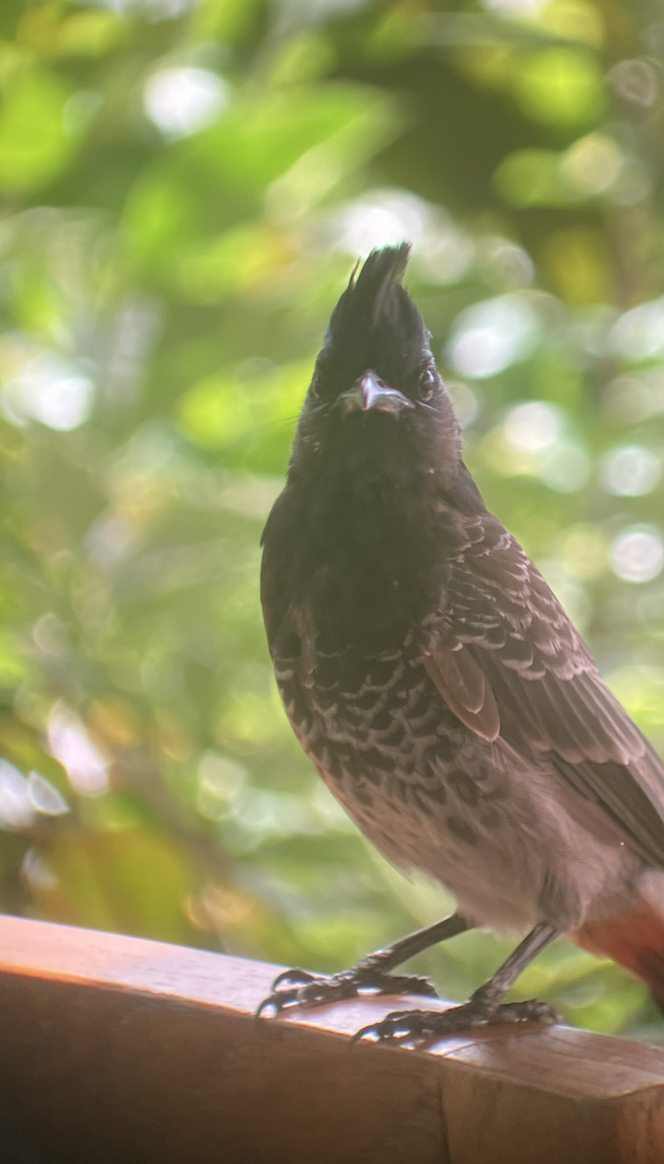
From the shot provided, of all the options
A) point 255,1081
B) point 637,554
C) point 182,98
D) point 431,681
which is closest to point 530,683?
point 431,681

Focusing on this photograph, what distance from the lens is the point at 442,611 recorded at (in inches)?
34.3

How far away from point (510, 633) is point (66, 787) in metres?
0.65

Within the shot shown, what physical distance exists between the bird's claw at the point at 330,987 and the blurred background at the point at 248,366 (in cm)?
25

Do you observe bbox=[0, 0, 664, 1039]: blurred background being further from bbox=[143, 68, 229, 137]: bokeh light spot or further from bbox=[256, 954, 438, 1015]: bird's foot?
bbox=[256, 954, 438, 1015]: bird's foot

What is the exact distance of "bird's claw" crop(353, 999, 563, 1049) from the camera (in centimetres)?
80

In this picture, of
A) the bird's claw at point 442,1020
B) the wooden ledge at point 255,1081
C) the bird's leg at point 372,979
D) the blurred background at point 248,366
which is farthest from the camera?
the blurred background at point 248,366

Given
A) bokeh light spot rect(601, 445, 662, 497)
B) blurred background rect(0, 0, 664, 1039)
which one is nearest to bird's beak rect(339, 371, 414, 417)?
blurred background rect(0, 0, 664, 1039)

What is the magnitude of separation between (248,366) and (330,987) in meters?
0.78

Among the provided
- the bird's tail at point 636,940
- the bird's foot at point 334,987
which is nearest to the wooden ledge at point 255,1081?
the bird's foot at point 334,987

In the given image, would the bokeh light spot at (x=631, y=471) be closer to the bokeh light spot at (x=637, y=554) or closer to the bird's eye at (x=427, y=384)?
the bokeh light spot at (x=637, y=554)

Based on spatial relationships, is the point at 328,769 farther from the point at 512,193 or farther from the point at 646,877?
the point at 512,193

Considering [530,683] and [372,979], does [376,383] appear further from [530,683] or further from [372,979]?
[372,979]

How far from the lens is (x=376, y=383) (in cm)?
88

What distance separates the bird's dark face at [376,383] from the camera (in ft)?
2.92
